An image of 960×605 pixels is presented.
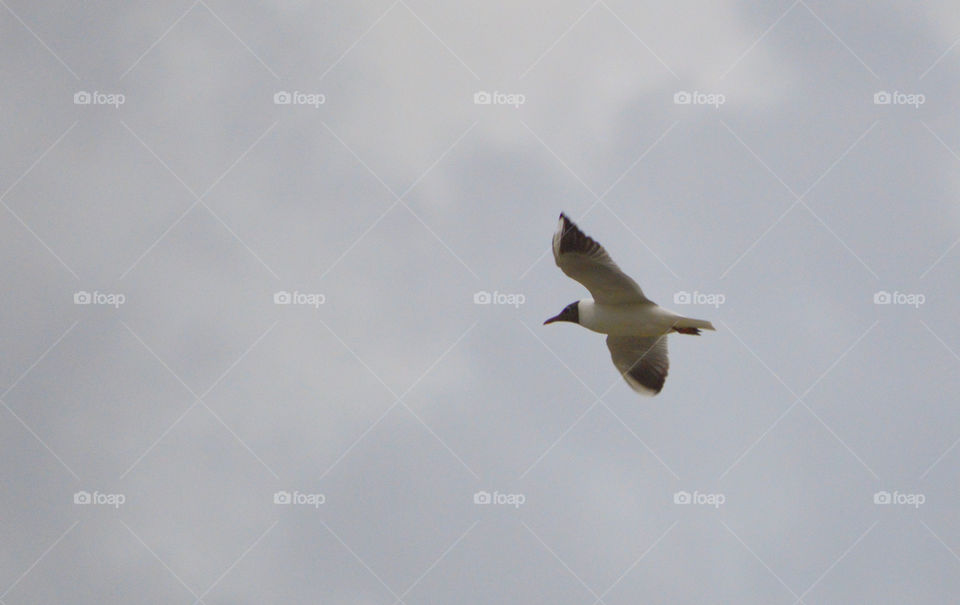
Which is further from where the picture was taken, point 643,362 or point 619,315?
point 643,362

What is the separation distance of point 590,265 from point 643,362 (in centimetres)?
148

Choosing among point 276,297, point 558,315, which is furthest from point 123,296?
point 558,315

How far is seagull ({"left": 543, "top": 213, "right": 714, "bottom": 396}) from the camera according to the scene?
10.5m

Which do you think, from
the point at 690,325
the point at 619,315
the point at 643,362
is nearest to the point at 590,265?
the point at 619,315

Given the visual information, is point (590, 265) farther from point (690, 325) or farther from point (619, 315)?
point (690, 325)

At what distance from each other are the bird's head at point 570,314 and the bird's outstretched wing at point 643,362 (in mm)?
407

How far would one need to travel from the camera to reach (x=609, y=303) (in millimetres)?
11117

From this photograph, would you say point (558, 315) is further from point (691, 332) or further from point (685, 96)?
point (685, 96)

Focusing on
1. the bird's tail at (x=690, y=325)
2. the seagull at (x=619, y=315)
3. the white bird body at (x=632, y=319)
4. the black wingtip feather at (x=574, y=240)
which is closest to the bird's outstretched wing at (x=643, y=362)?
the seagull at (x=619, y=315)

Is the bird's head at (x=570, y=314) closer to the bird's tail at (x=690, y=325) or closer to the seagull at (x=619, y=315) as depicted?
the seagull at (x=619, y=315)

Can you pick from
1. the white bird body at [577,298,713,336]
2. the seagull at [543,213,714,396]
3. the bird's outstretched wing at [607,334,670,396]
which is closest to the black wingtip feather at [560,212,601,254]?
the seagull at [543,213,714,396]

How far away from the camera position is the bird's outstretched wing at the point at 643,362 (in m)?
Answer: 11.6

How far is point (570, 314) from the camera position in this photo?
11469 millimetres

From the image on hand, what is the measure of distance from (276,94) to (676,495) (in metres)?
6.27
